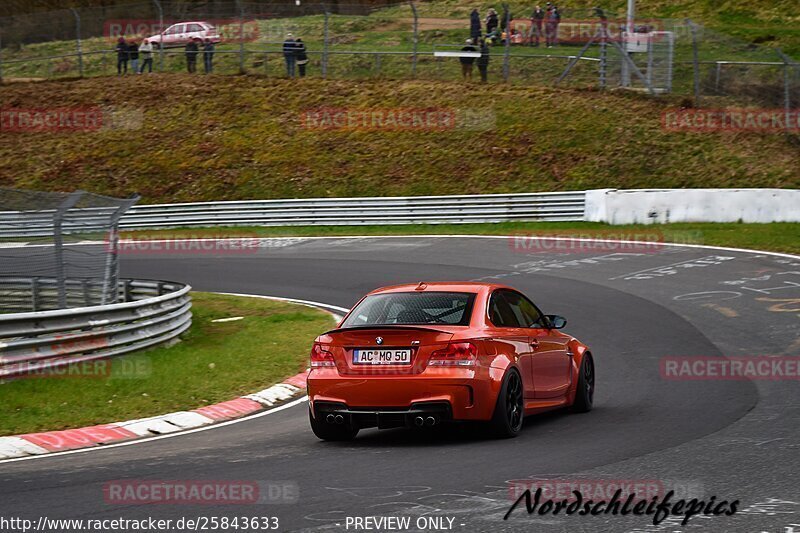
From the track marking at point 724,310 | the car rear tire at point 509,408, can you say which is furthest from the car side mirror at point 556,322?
the track marking at point 724,310

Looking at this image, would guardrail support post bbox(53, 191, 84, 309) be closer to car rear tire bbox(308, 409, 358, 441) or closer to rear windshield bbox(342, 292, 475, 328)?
rear windshield bbox(342, 292, 475, 328)

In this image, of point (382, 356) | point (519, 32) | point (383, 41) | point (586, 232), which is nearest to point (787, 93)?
point (586, 232)

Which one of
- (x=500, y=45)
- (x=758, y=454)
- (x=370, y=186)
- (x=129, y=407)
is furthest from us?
(x=500, y=45)

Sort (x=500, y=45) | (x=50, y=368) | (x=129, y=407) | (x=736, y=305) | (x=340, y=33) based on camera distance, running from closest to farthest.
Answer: (x=129, y=407)
(x=50, y=368)
(x=736, y=305)
(x=500, y=45)
(x=340, y=33)

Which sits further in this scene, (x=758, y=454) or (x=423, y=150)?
(x=423, y=150)

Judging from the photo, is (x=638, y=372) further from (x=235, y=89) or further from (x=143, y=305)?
(x=235, y=89)

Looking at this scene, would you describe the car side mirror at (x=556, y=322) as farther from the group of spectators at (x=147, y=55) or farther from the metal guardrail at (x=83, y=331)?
the group of spectators at (x=147, y=55)

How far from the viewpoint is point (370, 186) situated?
37719mm

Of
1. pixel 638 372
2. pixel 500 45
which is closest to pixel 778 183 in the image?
pixel 500 45

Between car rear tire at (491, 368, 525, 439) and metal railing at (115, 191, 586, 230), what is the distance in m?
22.3

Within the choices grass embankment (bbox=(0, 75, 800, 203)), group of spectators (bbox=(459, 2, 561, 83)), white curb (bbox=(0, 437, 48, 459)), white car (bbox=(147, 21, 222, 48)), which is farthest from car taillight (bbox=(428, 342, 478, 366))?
white car (bbox=(147, 21, 222, 48))

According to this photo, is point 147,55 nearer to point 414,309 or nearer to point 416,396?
point 414,309

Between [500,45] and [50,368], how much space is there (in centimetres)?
3482

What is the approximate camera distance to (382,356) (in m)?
9.13
